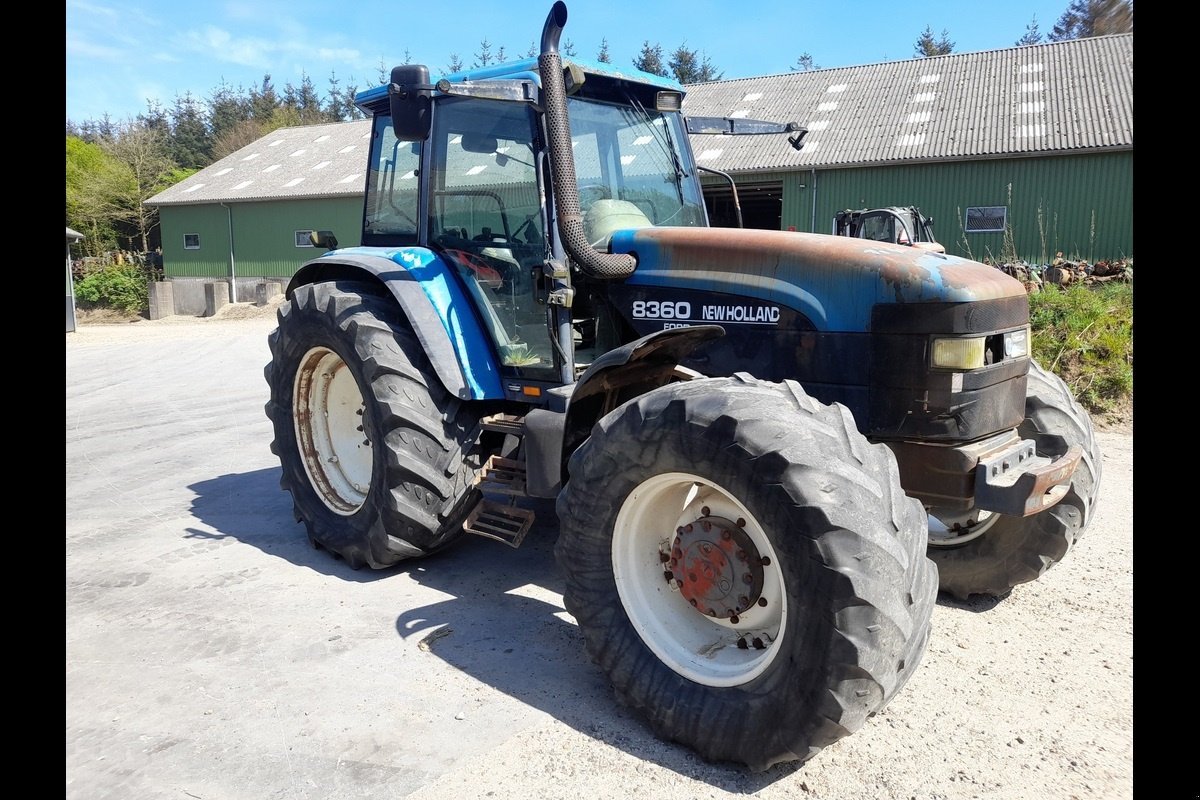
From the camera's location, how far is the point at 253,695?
3.13m

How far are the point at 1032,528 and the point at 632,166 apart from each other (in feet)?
8.43

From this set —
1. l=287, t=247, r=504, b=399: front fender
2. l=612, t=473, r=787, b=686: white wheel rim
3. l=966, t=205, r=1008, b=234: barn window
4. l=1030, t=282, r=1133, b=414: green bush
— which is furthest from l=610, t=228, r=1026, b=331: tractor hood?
l=966, t=205, r=1008, b=234: barn window

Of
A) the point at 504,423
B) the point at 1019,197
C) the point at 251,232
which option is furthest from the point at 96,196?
the point at 504,423

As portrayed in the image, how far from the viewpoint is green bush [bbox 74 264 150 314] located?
2783cm

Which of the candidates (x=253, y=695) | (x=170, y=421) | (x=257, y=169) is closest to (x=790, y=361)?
(x=253, y=695)

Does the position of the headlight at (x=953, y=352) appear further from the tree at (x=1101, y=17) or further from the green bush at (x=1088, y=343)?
the green bush at (x=1088, y=343)

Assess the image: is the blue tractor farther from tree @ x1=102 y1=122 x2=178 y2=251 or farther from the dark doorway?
tree @ x1=102 y1=122 x2=178 y2=251

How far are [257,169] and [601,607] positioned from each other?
3031cm

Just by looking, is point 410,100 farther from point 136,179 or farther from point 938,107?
point 136,179

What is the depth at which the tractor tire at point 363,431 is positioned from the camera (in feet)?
A: 13.6

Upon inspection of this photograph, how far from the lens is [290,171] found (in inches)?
1111

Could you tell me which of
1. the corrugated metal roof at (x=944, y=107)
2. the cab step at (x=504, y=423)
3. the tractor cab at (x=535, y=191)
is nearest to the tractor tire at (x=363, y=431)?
the cab step at (x=504, y=423)

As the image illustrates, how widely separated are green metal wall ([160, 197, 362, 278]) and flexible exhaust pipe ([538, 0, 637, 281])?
22.8 m
